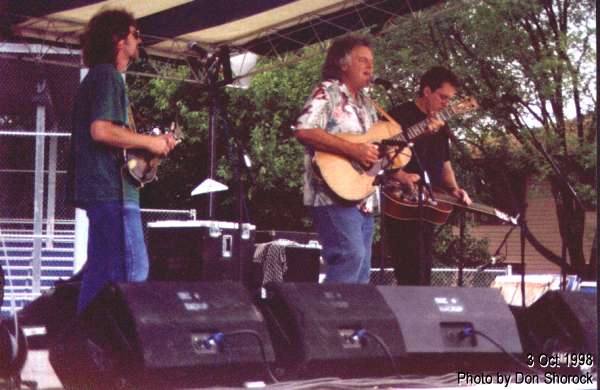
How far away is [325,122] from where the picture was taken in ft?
17.7

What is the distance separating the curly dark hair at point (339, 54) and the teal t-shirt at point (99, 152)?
1.32 m

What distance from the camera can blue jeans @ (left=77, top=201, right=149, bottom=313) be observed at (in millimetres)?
4531

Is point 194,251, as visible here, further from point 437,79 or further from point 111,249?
point 111,249

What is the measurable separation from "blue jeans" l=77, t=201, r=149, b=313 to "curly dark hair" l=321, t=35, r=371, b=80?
60.0 inches

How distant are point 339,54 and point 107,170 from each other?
156 centimetres

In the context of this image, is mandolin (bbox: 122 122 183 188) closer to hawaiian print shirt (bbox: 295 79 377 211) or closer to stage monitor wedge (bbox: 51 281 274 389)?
stage monitor wedge (bbox: 51 281 274 389)

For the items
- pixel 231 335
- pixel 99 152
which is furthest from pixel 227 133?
pixel 231 335

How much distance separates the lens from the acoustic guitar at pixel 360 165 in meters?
5.30

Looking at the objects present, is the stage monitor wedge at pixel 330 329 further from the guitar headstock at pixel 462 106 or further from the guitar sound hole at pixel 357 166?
the guitar headstock at pixel 462 106

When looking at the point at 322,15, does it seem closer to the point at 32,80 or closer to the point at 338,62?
the point at 338,62

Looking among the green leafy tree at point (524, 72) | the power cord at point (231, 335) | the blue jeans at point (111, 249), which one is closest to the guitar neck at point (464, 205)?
the power cord at point (231, 335)

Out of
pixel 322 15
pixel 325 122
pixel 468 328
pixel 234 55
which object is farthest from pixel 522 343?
pixel 234 55

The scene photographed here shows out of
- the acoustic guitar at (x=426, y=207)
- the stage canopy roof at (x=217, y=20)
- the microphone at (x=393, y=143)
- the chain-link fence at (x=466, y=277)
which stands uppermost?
the stage canopy roof at (x=217, y=20)

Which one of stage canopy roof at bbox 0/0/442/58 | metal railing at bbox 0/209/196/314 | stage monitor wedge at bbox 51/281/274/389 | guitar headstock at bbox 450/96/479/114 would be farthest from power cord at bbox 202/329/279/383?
metal railing at bbox 0/209/196/314
